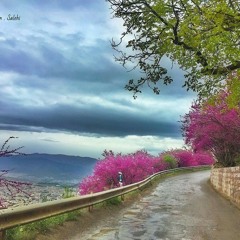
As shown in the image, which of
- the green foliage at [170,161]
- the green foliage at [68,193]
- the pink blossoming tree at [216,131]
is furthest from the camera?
the green foliage at [170,161]

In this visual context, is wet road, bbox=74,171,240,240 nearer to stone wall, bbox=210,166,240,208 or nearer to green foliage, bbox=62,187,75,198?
stone wall, bbox=210,166,240,208

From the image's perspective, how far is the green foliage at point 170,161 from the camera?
2118 inches

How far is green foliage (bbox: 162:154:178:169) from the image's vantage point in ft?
176

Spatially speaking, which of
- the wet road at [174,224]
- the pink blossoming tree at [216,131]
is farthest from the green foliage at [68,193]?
the pink blossoming tree at [216,131]

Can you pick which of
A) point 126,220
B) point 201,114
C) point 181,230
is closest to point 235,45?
point 181,230

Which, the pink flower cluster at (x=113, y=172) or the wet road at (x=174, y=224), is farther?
the pink flower cluster at (x=113, y=172)

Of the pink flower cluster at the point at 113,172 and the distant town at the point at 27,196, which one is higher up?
the pink flower cluster at the point at 113,172

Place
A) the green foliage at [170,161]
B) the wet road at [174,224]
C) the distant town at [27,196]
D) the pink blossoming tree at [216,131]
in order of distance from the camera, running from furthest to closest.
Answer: the green foliage at [170,161], the pink blossoming tree at [216,131], the wet road at [174,224], the distant town at [27,196]

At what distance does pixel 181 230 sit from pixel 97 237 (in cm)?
287

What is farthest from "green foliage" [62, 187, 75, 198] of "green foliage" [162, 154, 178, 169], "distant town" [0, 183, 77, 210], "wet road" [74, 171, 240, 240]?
"green foliage" [162, 154, 178, 169]

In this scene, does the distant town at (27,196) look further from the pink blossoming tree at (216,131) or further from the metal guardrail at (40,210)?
the pink blossoming tree at (216,131)

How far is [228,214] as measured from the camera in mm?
16750

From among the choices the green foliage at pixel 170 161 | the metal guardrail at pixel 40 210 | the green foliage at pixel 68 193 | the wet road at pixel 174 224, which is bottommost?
the wet road at pixel 174 224

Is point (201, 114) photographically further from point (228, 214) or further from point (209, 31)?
point (209, 31)
